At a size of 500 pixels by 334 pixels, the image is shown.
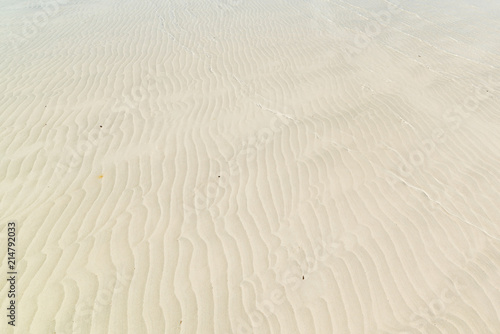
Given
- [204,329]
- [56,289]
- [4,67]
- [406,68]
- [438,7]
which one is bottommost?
[438,7]

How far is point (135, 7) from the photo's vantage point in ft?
46.4

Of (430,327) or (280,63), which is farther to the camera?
(280,63)

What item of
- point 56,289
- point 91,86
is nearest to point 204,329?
point 56,289

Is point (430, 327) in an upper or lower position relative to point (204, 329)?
lower

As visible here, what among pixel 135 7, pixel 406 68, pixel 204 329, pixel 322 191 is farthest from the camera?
pixel 135 7

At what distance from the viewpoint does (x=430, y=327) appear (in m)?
3.27

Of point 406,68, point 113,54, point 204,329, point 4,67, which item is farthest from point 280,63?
point 204,329

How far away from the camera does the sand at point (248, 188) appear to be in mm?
3354

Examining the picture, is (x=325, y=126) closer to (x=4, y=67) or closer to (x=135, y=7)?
(x=4, y=67)

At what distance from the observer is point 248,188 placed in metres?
4.89

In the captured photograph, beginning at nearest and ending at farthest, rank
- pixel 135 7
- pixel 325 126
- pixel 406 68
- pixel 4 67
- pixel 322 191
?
1. pixel 322 191
2. pixel 325 126
3. pixel 4 67
4. pixel 406 68
5. pixel 135 7

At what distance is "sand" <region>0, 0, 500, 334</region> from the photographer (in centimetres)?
335

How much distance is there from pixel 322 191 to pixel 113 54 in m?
7.55

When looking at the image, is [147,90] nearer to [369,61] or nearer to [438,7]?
[369,61]
